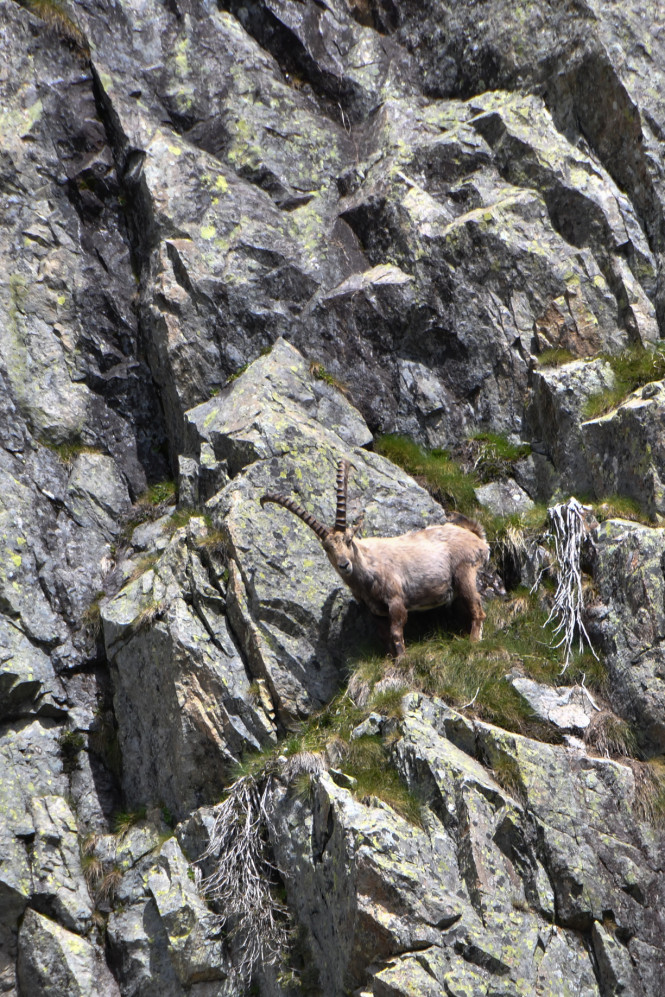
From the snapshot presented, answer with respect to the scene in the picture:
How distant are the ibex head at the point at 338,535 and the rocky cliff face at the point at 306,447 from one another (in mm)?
600

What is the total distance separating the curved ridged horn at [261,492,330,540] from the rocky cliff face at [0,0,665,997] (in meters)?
0.46

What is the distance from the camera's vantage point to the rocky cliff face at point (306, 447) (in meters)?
9.34

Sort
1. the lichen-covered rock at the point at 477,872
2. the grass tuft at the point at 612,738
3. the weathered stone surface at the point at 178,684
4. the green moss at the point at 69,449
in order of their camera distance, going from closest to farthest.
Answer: the lichen-covered rock at the point at 477,872 → the grass tuft at the point at 612,738 → the weathered stone surface at the point at 178,684 → the green moss at the point at 69,449

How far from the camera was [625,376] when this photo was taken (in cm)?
1371

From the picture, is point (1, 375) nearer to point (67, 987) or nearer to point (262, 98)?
point (262, 98)

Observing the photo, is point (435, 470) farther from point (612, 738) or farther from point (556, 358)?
point (612, 738)

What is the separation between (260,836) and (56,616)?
4.42 m

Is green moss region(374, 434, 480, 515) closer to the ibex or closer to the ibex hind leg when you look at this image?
the ibex

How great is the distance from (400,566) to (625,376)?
4.89 metres

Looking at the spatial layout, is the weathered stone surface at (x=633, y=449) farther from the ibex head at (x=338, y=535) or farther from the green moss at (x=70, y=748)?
the green moss at (x=70, y=748)

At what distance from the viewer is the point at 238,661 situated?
11.2 meters

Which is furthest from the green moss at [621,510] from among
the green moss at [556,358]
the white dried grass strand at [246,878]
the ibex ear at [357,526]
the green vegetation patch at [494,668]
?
the white dried grass strand at [246,878]

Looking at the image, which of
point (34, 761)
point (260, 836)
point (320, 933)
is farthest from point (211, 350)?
point (320, 933)

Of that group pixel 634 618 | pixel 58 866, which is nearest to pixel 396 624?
pixel 634 618
